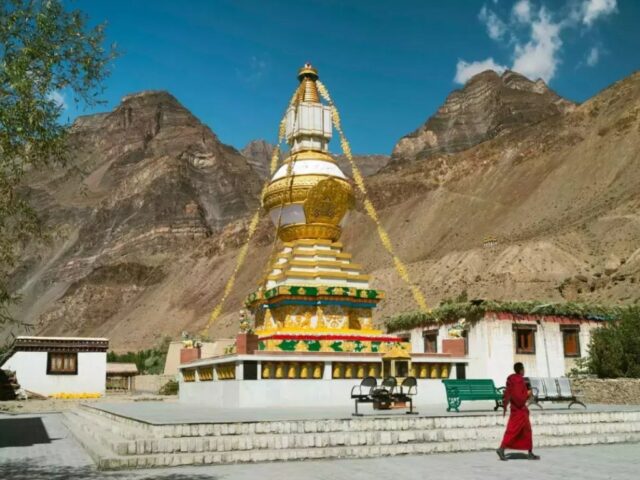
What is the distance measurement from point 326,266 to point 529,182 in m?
71.7

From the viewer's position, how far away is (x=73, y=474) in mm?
9836

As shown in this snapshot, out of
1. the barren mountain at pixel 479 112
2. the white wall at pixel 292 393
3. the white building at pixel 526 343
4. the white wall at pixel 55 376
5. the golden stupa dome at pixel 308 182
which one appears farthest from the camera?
the barren mountain at pixel 479 112

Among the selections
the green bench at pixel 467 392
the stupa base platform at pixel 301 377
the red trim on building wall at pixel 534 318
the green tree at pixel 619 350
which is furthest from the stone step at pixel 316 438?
the red trim on building wall at pixel 534 318

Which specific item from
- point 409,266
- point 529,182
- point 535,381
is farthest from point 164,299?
point 535,381

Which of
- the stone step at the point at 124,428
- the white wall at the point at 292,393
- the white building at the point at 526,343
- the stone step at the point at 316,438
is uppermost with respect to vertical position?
the white building at the point at 526,343

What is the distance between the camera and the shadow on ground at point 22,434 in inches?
558

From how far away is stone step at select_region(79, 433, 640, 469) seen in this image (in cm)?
1029

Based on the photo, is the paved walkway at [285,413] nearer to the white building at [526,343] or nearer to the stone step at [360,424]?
the stone step at [360,424]

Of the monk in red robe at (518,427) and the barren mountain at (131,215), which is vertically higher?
the barren mountain at (131,215)

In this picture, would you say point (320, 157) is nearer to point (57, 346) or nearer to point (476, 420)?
point (476, 420)

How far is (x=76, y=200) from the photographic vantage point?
162875 mm

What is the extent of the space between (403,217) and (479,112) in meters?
65.7

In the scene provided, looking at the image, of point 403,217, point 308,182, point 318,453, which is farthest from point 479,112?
point 318,453

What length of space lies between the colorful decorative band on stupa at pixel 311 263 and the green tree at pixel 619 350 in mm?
7288
